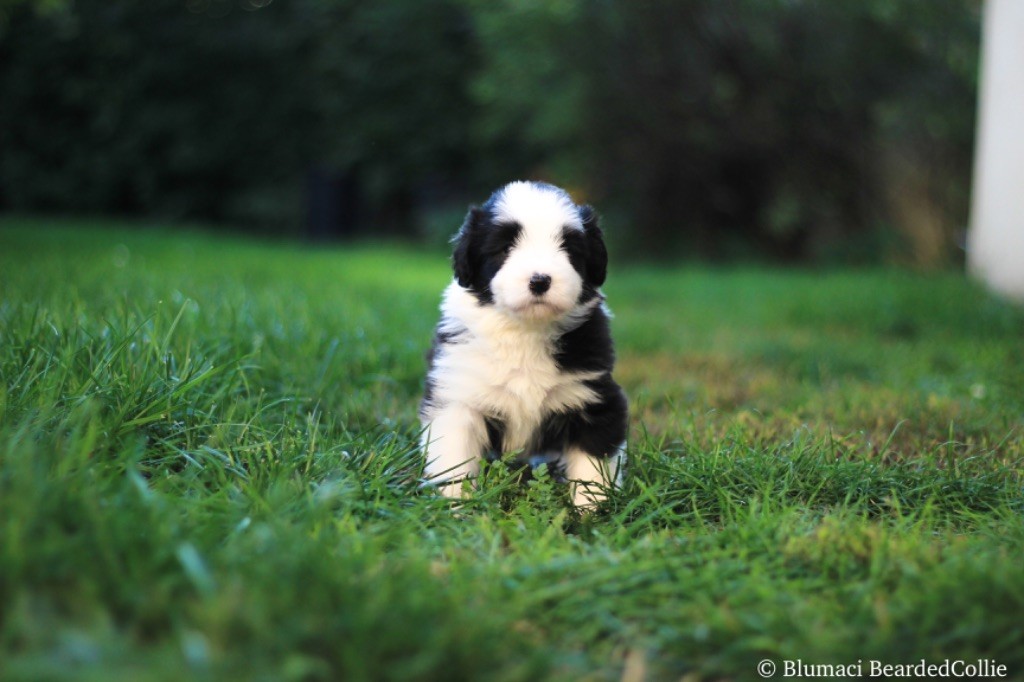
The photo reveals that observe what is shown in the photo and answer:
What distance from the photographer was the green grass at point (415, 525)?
1.58 meters

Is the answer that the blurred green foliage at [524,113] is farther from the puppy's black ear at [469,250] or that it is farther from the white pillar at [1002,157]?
the puppy's black ear at [469,250]

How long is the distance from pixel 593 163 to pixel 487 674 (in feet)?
34.5

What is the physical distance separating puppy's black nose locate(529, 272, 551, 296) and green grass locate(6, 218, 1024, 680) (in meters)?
0.54

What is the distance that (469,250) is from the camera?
113 inches

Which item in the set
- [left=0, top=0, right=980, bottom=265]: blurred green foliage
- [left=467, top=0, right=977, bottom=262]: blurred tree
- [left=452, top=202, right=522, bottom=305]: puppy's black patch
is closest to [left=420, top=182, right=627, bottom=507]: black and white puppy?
[left=452, top=202, right=522, bottom=305]: puppy's black patch

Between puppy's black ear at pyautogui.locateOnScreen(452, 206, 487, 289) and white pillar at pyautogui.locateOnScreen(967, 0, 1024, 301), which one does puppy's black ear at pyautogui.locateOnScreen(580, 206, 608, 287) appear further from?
white pillar at pyautogui.locateOnScreen(967, 0, 1024, 301)

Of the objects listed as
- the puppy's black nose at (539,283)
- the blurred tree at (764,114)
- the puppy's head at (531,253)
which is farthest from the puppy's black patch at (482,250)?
the blurred tree at (764,114)

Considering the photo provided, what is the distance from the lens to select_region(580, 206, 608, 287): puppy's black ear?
2859 mm

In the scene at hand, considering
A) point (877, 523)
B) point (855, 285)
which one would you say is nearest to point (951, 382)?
point (877, 523)

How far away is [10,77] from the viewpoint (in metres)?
14.7

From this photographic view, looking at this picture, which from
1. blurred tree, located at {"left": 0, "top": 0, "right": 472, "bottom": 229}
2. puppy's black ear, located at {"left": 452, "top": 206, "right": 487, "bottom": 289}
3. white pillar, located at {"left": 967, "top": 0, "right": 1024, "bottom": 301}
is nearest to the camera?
puppy's black ear, located at {"left": 452, "top": 206, "right": 487, "bottom": 289}

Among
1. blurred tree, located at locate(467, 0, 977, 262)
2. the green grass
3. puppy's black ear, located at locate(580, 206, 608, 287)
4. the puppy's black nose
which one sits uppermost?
blurred tree, located at locate(467, 0, 977, 262)

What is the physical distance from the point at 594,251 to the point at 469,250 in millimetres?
400

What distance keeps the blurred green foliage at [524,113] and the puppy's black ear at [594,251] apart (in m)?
8.67
